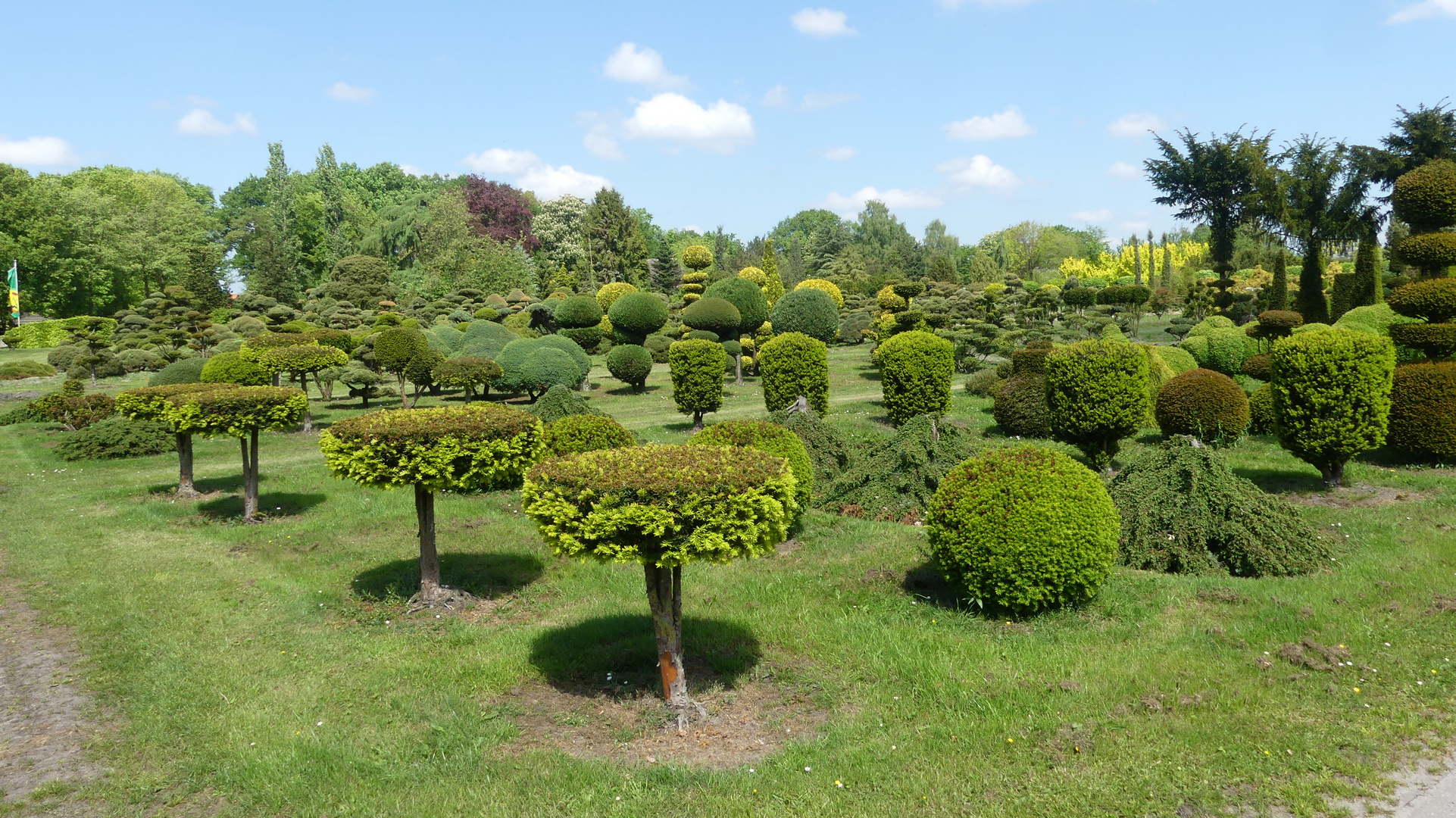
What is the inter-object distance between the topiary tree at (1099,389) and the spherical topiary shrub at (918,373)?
3.95 metres

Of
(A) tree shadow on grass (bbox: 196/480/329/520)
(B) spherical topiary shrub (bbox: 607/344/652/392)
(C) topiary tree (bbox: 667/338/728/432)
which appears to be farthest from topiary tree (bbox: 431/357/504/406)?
(A) tree shadow on grass (bbox: 196/480/329/520)

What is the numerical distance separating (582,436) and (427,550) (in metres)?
4.62

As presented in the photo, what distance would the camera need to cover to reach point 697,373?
742 inches

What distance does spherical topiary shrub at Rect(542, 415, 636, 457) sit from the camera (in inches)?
489

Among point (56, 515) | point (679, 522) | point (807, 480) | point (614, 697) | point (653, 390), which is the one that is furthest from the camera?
point (653, 390)

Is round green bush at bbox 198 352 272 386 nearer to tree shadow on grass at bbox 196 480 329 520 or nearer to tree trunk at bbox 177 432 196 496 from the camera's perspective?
tree trunk at bbox 177 432 196 496

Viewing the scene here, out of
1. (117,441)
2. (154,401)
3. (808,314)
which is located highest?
(808,314)

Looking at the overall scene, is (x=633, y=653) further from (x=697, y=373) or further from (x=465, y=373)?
(x=465, y=373)


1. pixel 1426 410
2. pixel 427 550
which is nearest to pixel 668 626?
pixel 427 550

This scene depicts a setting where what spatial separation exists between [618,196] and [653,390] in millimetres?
37036

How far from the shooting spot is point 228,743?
533cm

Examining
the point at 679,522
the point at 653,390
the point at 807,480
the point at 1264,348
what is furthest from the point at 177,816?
the point at 1264,348

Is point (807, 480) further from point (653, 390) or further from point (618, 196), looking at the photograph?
point (618, 196)

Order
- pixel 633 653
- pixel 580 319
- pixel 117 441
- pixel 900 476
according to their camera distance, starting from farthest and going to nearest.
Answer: pixel 580 319 → pixel 117 441 → pixel 900 476 → pixel 633 653
